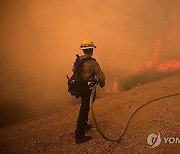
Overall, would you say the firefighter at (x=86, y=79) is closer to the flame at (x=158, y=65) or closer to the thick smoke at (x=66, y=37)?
the flame at (x=158, y=65)

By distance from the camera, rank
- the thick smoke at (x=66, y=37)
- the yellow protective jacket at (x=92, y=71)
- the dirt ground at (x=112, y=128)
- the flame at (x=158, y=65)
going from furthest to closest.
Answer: the thick smoke at (x=66, y=37), the flame at (x=158, y=65), the yellow protective jacket at (x=92, y=71), the dirt ground at (x=112, y=128)

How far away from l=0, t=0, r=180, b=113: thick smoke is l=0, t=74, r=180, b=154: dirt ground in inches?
202

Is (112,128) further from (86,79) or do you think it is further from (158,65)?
(158,65)

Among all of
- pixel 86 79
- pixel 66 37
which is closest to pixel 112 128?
pixel 86 79

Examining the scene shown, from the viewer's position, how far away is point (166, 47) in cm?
1300

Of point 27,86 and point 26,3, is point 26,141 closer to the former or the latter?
point 27,86

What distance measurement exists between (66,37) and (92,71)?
438 inches

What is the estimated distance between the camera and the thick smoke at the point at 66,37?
511 inches

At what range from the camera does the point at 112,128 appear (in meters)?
5.24

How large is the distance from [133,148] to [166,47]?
977 cm

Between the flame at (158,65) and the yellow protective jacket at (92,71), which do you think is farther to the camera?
the flame at (158,65)

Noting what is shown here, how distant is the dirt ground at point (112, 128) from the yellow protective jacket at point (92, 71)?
119 centimetres

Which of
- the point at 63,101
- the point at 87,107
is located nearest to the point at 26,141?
the point at 87,107

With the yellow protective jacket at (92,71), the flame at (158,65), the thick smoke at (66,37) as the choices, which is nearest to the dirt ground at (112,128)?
the yellow protective jacket at (92,71)
